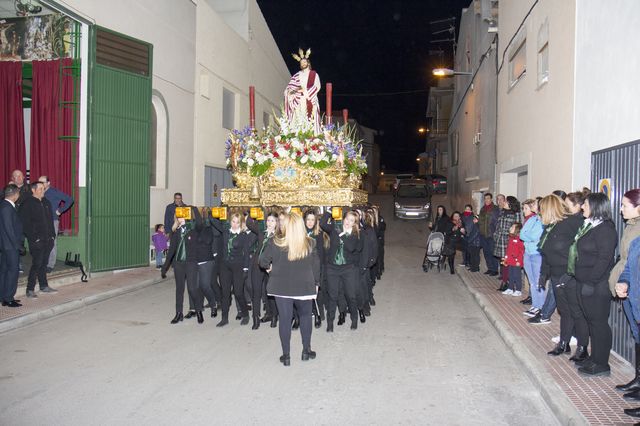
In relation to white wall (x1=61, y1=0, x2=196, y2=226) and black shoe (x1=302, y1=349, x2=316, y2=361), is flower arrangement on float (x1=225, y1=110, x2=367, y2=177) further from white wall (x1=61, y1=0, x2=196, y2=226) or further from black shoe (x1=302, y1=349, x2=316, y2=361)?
white wall (x1=61, y1=0, x2=196, y2=226)

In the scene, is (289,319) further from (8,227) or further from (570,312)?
(8,227)

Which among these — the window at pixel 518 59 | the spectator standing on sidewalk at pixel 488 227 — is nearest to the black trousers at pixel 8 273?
the spectator standing on sidewalk at pixel 488 227

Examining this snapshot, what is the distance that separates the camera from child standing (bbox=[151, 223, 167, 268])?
14.6 meters

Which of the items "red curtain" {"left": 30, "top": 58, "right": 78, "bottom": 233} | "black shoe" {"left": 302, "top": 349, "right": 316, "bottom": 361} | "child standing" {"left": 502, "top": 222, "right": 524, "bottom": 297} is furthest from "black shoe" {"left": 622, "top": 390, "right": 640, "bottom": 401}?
"red curtain" {"left": 30, "top": 58, "right": 78, "bottom": 233}

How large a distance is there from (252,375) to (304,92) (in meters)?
6.91

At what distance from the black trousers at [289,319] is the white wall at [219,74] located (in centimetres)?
1203

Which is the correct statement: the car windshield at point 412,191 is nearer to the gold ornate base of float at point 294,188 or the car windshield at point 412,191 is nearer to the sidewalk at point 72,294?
the sidewalk at point 72,294

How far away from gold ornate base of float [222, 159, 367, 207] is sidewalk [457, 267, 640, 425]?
130 inches

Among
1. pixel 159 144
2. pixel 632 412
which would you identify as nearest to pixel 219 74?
pixel 159 144

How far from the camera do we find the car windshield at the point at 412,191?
2819 cm

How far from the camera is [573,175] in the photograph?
8.60 meters

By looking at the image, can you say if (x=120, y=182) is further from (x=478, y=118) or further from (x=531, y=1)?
(x=478, y=118)

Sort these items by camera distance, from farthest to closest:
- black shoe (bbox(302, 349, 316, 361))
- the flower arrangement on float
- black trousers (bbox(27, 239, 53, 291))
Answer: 1. the flower arrangement on float
2. black trousers (bbox(27, 239, 53, 291))
3. black shoe (bbox(302, 349, 316, 361))

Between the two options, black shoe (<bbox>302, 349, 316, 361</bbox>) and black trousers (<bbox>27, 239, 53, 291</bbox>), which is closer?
black shoe (<bbox>302, 349, 316, 361</bbox>)
